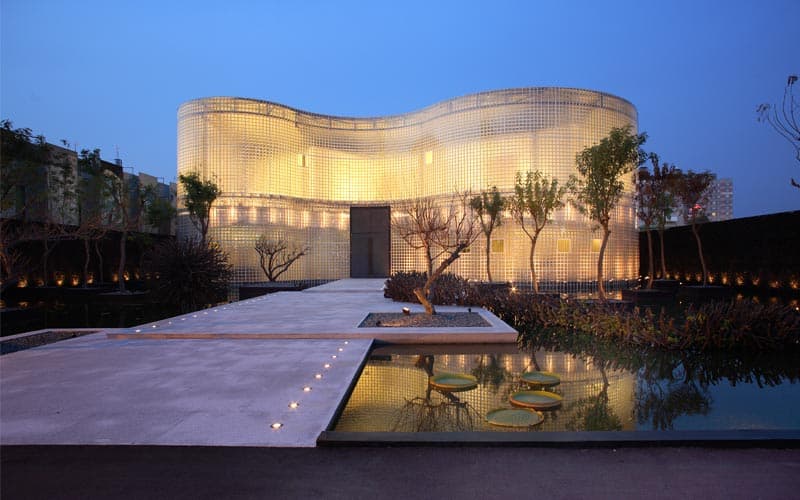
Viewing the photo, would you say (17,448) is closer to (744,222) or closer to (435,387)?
(435,387)

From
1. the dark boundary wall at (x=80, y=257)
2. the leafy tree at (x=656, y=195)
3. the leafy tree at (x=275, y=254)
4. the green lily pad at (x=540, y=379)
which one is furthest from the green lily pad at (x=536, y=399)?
the leafy tree at (x=275, y=254)

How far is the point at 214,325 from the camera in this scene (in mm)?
7930

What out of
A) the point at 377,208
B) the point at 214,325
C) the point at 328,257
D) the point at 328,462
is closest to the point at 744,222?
the point at 377,208

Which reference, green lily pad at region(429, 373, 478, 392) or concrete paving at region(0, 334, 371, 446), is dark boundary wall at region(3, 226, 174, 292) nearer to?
concrete paving at region(0, 334, 371, 446)

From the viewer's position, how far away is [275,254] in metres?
20.0

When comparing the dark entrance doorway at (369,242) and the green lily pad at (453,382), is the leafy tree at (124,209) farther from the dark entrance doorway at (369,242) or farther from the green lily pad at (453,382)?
the green lily pad at (453,382)

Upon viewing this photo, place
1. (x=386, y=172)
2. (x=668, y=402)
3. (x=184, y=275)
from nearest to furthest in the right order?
(x=668, y=402), (x=184, y=275), (x=386, y=172)

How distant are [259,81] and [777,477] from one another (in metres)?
152

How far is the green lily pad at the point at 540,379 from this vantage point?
16.6 ft

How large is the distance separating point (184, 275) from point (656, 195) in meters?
16.0

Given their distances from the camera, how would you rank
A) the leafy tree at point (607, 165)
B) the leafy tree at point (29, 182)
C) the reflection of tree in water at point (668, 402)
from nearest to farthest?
the reflection of tree in water at point (668, 402)
the leafy tree at point (607, 165)
the leafy tree at point (29, 182)

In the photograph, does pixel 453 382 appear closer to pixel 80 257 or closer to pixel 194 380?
pixel 194 380

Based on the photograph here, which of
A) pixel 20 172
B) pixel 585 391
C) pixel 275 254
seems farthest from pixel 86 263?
pixel 585 391

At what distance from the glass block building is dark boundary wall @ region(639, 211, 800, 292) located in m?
1.88
